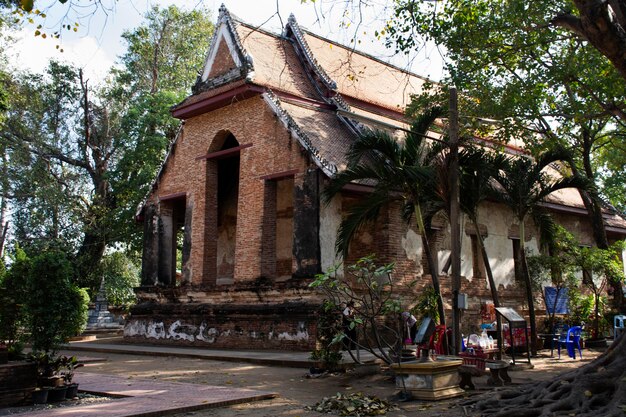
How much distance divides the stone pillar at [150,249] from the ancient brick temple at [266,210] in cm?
4

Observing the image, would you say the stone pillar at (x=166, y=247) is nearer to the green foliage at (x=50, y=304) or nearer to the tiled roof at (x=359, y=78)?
the tiled roof at (x=359, y=78)

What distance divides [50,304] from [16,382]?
1.19 meters

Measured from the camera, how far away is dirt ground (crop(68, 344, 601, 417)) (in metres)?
7.43

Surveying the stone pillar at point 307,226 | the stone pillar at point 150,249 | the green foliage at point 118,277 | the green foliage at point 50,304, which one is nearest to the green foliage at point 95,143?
the green foliage at point 118,277

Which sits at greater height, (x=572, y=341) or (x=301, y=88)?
(x=301, y=88)

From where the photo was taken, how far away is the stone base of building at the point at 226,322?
13961mm

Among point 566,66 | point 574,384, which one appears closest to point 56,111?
point 566,66

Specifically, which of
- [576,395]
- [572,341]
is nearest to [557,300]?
[572,341]

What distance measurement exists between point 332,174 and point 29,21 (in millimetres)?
8003

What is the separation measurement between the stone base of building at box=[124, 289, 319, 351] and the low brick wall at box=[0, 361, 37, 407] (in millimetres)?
6730

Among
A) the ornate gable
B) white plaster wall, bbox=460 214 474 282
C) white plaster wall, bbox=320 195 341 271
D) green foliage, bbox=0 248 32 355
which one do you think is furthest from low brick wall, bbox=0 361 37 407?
white plaster wall, bbox=460 214 474 282

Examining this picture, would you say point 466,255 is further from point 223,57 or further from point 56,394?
point 56,394

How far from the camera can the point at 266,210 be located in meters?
15.6

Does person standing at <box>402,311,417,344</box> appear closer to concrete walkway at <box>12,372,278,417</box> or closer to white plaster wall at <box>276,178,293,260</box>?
white plaster wall at <box>276,178,293,260</box>
